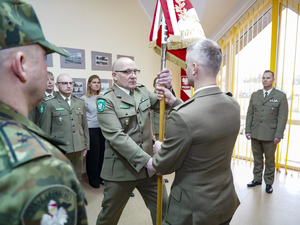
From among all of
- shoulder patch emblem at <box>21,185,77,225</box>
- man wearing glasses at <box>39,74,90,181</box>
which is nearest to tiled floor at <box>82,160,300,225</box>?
man wearing glasses at <box>39,74,90,181</box>

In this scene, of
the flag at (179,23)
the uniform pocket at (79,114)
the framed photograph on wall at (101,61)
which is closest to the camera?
the flag at (179,23)

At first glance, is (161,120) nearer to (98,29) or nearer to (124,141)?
(124,141)

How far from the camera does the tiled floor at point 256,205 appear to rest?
2291mm

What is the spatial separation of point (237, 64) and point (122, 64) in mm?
3113

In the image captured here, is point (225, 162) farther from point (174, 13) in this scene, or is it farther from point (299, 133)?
point (299, 133)

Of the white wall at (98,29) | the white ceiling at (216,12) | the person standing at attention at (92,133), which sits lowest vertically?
the person standing at attention at (92,133)

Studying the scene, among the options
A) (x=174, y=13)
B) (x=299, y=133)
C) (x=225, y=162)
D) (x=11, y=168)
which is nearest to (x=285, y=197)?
(x=299, y=133)

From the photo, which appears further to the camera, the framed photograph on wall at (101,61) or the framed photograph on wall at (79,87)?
the framed photograph on wall at (101,61)

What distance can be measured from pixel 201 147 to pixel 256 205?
6.97 feet

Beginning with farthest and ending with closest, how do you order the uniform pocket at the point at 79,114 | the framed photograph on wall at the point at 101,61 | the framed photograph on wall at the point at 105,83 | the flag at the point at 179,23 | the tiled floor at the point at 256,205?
the framed photograph on wall at the point at 105,83, the framed photograph on wall at the point at 101,61, the uniform pocket at the point at 79,114, the tiled floor at the point at 256,205, the flag at the point at 179,23

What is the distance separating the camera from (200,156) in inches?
42.6

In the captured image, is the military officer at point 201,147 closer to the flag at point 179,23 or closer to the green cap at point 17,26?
the flag at point 179,23

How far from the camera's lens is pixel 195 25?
1.65 metres

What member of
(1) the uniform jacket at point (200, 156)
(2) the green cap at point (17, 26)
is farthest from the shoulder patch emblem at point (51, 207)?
(1) the uniform jacket at point (200, 156)
